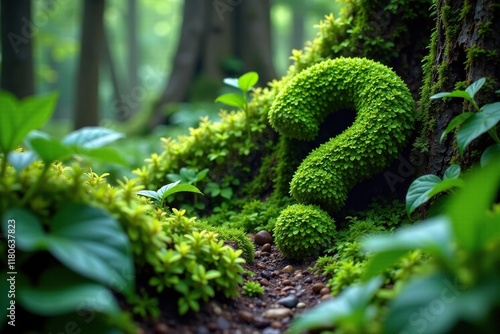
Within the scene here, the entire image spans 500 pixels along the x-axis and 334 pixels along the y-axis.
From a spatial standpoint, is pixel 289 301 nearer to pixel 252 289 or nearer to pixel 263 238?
pixel 252 289

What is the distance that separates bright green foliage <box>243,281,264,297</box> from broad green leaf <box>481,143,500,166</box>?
1.52 m

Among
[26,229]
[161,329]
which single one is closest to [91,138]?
[26,229]

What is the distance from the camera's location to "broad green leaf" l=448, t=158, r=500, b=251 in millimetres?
1515

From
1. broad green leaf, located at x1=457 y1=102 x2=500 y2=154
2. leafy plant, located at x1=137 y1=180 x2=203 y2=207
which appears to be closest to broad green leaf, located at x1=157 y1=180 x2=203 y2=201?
leafy plant, located at x1=137 y1=180 x2=203 y2=207

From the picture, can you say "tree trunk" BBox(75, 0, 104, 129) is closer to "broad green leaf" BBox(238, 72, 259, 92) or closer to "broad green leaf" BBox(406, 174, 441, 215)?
"broad green leaf" BBox(238, 72, 259, 92)

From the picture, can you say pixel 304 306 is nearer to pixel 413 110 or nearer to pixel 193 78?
pixel 413 110

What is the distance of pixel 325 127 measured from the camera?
3885 mm

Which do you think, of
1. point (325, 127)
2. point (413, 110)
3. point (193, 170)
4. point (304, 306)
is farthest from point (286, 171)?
point (304, 306)

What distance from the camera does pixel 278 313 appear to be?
250 centimetres

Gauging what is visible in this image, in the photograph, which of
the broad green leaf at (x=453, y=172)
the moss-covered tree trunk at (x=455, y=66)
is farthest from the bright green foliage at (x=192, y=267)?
the moss-covered tree trunk at (x=455, y=66)

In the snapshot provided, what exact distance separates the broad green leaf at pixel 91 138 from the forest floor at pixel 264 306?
0.90m

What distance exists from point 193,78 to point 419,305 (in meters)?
8.72

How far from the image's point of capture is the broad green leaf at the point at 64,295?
5.21ft

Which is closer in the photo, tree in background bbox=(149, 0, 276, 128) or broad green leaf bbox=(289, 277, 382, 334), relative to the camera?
broad green leaf bbox=(289, 277, 382, 334)
